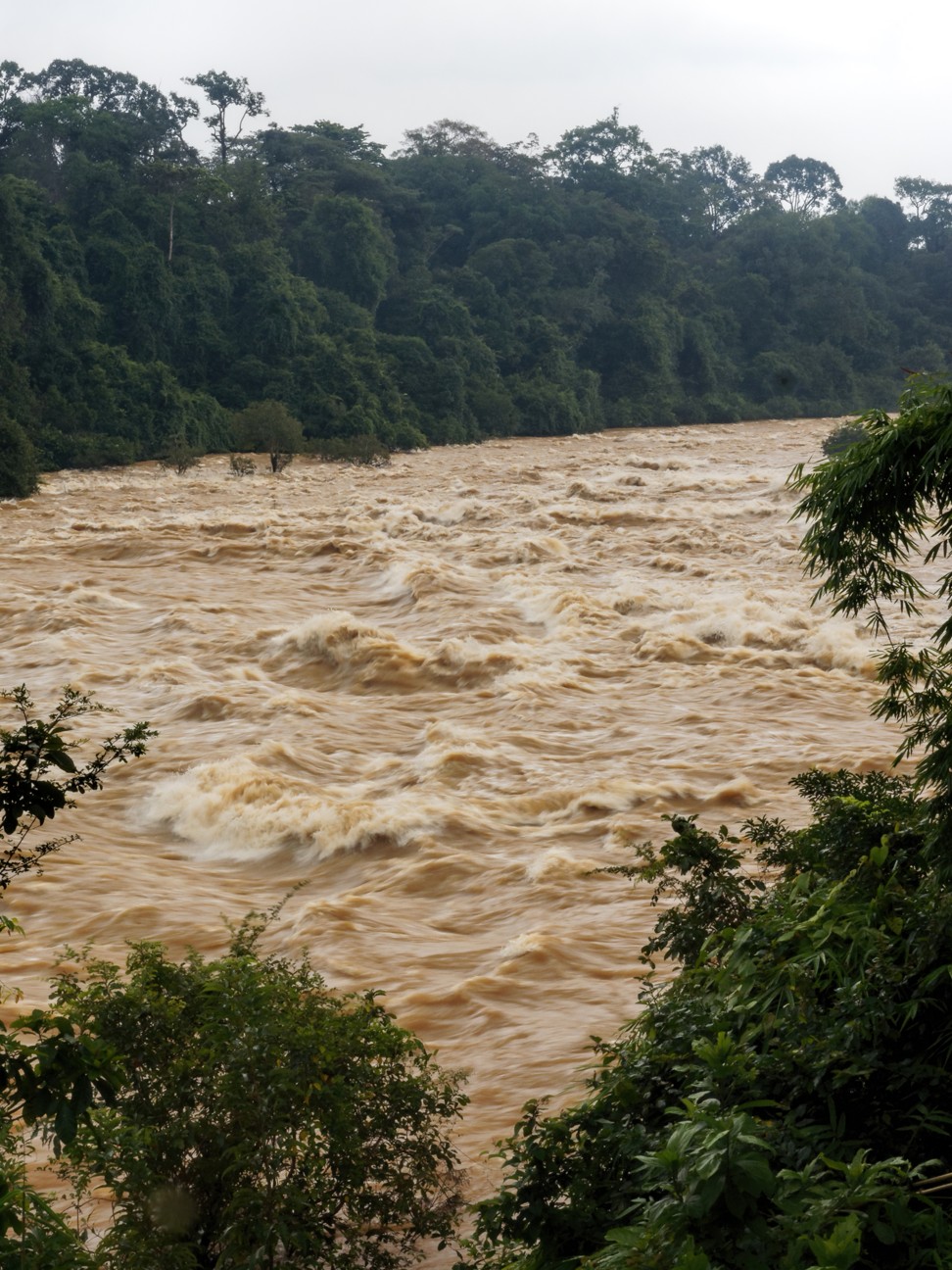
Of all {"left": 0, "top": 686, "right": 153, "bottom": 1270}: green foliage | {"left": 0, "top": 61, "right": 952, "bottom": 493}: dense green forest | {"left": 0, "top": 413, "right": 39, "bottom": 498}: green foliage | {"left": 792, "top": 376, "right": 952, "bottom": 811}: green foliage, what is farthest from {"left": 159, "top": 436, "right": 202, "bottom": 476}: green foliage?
{"left": 0, "top": 686, "right": 153, "bottom": 1270}: green foliage

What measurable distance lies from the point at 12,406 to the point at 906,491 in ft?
93.6

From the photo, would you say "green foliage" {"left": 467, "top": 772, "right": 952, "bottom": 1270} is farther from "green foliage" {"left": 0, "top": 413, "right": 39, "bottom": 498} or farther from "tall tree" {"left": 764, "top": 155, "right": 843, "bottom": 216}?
"tall tree" {"left": 764, "top": 155, "right": 843, "bottom": 216}

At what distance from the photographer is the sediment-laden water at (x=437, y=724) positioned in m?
6.65

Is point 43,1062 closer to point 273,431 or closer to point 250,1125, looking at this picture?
point 250,1125

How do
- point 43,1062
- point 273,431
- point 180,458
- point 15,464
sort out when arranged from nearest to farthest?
point 43,1062
point 15,464
point 180,458
point 273,431

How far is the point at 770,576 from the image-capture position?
51.5 ft

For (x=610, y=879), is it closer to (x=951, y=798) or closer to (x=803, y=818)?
(x=803, y=818)

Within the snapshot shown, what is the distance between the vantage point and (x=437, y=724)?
10.3 metres

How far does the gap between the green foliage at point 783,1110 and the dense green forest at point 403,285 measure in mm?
21487

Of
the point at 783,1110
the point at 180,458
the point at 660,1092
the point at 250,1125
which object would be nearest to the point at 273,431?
the point at 180,458

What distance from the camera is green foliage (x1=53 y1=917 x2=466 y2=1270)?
330 cm

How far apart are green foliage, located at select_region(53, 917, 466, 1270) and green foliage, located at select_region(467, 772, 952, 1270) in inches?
16.5

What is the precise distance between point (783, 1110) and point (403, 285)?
141 feet

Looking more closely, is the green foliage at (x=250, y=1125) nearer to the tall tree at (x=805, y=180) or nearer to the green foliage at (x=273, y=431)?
the green foliage at (x=273, y=431)
